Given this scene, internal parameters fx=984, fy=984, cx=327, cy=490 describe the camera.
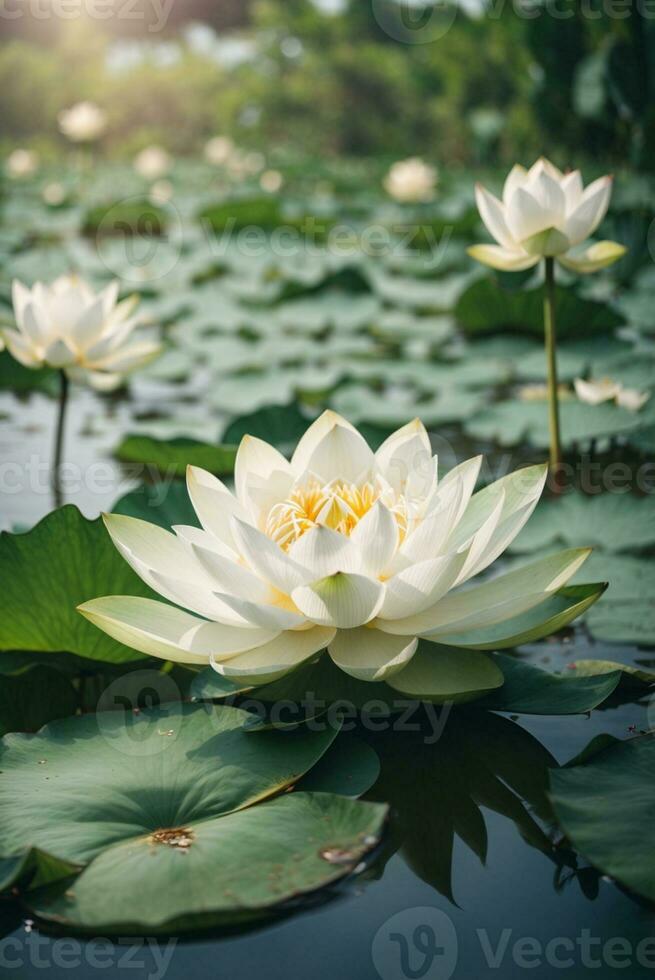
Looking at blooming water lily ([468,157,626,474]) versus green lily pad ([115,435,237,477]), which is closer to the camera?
blooming water lily ([468,157,626,474])

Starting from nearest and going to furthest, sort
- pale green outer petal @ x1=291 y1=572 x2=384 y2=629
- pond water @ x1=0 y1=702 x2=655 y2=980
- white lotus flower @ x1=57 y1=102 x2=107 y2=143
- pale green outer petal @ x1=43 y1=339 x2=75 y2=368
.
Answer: pond water @ x1=0 y1=702 x2=655 y2=980 → pale green outer petal @ x1=291 y1=572 x2=384 y2=629 → pale green outer petal @ x1=43 y1=339 x2=75 y2=368 → white lotus flower @ x1=57 y1=102 x2=107 y2=143

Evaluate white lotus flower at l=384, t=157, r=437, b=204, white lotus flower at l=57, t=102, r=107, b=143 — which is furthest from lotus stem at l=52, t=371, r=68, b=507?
white lotus flower at l=57, t=102, r=107, b=143

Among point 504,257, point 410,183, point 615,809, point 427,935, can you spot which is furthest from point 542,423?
point 410,183

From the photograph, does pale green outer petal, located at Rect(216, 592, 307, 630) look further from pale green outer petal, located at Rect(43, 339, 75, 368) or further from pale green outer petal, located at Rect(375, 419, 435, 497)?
pale green outer petal, located at Rect(43, 339, 75, 368)

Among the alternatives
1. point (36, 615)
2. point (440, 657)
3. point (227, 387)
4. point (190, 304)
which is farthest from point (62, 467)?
point (190, 304)

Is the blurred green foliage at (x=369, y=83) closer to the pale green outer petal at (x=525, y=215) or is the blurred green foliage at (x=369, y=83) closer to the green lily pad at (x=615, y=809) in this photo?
the pale green outer petal at (x=525, y=215)

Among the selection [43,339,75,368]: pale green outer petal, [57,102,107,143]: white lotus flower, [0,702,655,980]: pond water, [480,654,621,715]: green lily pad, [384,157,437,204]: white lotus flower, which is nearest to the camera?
[0,702,655,980]: pond water

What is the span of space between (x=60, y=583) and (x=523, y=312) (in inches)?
67.4

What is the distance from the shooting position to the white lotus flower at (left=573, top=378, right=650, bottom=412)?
1796 millimetres

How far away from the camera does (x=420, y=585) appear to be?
0.85 m

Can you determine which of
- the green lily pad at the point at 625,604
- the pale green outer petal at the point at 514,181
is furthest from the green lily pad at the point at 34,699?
the pale green outer petal at the point at 514,181

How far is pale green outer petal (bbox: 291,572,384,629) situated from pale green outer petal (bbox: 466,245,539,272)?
2.63 feet

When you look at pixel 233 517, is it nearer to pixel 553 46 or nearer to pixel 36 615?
pixel 36 615

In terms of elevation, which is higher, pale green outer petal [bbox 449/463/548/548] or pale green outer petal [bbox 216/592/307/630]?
pale green outer petal [bbox 449/463/548/548]
